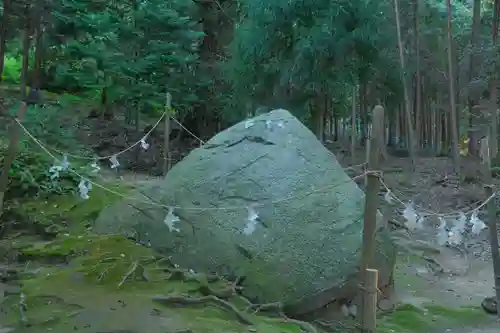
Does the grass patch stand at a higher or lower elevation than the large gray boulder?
lower

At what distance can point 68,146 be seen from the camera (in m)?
9.38

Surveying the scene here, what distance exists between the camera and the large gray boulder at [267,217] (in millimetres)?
4730

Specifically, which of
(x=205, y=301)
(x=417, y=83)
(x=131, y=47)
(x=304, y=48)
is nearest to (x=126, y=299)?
(x=205, y=301)

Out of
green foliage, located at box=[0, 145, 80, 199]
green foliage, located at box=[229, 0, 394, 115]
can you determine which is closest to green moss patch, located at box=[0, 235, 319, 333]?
green foliage, located at box=[0, 145, 80, 199]

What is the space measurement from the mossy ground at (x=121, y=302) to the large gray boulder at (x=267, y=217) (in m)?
0.26

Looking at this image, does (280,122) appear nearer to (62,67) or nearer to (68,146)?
(68,146)

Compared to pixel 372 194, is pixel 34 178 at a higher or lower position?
lower

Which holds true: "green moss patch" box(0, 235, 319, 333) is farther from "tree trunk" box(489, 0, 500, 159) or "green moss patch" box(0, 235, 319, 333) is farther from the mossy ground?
"tree trunk" box(489, 0, 500, 159)

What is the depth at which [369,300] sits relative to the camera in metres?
3.55

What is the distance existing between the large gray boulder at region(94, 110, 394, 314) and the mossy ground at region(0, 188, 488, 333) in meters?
0.26

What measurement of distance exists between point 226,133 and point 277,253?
1574 millimetres

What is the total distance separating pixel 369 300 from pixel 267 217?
5.00ft

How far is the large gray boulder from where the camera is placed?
4.73 meters

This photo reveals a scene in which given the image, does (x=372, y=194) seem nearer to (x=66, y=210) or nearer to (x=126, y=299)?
(x=126, y=299)
